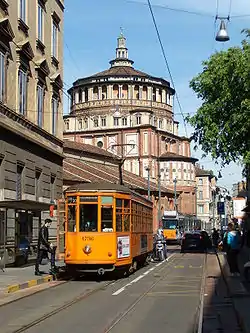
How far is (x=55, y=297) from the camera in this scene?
1541 centimetres

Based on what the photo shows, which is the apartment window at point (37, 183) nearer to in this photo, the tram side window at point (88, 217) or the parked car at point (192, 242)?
the tram side window at point (88, 217)

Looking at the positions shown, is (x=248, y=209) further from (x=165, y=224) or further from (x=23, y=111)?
(x=23, y=111)

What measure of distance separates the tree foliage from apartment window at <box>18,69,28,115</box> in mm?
9961

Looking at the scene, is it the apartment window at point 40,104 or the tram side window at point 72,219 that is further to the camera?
the apartment window at point 40,104

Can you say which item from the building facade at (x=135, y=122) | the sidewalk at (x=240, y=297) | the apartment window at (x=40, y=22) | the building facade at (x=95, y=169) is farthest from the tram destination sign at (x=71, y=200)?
the building facade at (x=135, y=122)

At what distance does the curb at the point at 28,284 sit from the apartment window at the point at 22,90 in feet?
32.6

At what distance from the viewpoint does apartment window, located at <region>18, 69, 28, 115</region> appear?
28.0 metres

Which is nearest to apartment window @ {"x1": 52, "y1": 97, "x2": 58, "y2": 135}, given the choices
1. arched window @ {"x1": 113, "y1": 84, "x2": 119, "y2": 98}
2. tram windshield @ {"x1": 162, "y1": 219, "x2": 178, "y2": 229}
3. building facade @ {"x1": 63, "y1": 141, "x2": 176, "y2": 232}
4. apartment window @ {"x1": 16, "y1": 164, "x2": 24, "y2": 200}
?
apartment window @ {"x1": 16, "y1": 164, "x2": 24, "y2": 200}

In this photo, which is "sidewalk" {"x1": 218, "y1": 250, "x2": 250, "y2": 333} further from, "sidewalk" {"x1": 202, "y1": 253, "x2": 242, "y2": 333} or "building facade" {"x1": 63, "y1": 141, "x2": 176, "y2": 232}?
"building facade" {"x1": 63, "y1": 141, "x2": 176, "y2": 232}

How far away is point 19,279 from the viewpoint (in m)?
19.3

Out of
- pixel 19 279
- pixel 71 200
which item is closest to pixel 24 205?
pixel 71 200

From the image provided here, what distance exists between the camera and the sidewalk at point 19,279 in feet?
55.6

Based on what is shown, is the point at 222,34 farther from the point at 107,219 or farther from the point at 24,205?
the point at 24,205

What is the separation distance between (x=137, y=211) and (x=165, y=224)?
130 ft
